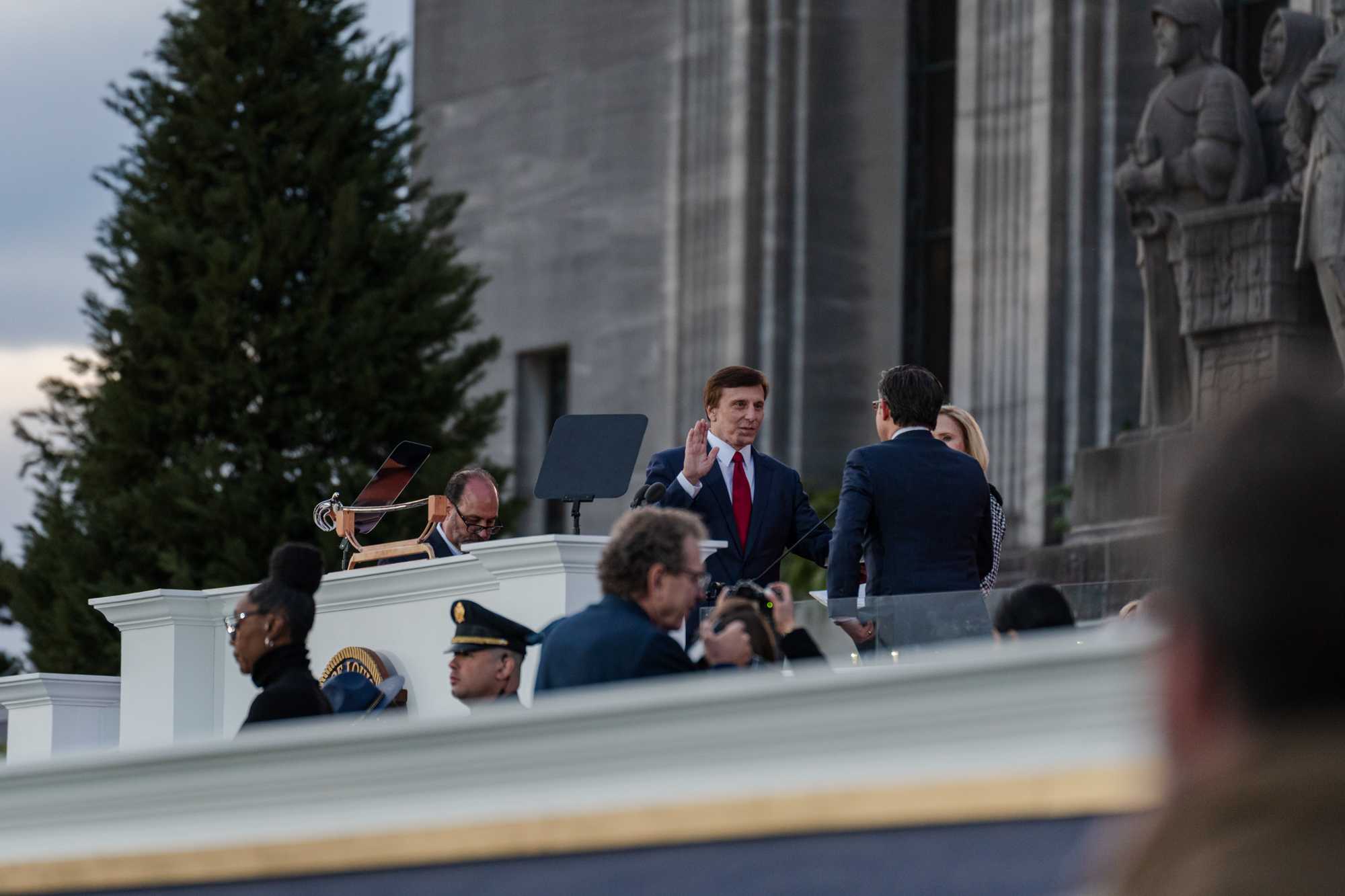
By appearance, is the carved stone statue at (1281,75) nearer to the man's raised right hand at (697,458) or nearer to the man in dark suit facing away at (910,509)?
the man's raised right hand at (697,458)

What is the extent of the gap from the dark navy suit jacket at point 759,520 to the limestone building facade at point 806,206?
1022 centimetres

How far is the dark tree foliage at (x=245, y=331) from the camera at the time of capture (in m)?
19.3

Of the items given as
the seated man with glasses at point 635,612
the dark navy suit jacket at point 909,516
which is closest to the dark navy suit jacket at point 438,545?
the dark navy suit jacket at point 909,516

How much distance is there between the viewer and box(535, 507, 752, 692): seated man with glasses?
17.3 ft

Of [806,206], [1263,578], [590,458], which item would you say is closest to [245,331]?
[806,206]

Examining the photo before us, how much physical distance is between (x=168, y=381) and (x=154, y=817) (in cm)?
1514

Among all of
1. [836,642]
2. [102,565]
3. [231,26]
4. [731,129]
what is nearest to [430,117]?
[731,129]

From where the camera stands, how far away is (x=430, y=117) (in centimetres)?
2958

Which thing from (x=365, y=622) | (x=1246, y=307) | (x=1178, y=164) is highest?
(x=1178, y=164)

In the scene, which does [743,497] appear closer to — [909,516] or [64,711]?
[909,516]

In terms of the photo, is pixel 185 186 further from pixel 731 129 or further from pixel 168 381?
pixel 731 129

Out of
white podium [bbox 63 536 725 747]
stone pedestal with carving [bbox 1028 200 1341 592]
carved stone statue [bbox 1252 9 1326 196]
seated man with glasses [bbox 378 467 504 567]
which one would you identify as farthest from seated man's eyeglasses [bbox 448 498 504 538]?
carved stone statue [bbox 1252 9 1326 196]

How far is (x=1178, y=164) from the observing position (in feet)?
50.2

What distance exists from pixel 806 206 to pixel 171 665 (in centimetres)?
1505
